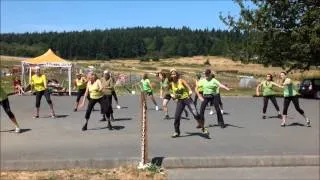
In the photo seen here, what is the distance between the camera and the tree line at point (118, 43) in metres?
169

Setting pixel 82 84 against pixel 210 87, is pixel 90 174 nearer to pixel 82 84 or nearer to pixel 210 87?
pixel 210 87

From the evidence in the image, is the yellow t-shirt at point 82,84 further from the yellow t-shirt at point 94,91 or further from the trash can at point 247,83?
the trash can at point 247,83

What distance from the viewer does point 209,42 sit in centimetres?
18475

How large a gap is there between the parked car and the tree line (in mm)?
116030

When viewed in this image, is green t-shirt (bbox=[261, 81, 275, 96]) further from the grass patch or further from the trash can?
the trash can

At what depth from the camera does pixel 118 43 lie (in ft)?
572

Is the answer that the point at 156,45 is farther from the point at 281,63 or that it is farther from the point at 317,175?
the point at 317,175

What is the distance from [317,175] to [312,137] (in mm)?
5544

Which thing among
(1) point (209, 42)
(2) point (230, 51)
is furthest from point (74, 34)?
(2) point (230, 51)

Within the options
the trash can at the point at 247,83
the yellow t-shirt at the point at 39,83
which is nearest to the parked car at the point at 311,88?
the trash can at the point at 247,83

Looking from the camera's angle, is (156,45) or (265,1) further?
(156,45)

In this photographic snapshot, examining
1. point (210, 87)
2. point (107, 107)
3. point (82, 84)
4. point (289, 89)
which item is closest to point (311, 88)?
point (82, 84)

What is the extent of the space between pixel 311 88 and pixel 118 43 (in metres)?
136

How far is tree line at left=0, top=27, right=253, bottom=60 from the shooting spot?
6639 inches
